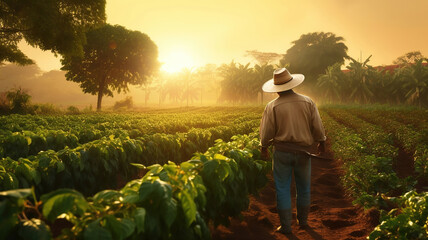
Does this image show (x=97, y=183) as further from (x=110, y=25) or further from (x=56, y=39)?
(x=110, y=25)

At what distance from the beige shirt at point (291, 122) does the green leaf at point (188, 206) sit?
2.45 meters

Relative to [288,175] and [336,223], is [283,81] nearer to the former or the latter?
[288,175]

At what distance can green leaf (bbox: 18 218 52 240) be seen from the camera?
1514mm

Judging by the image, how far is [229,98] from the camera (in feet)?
246

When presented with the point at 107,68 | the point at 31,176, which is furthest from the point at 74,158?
the point at 107,68

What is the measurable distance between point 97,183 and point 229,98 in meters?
69.9

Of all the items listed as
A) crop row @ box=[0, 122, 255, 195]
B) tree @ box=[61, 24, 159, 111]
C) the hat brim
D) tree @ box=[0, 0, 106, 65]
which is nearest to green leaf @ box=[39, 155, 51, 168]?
crop row @ box=[0, 122, 255, 195]

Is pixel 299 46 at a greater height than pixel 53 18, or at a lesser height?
greater

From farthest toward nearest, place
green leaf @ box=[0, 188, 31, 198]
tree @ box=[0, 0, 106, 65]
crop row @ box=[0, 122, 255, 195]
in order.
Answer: tree @ box=[0, 0, 106, 65], crop row @ box=[0, 122, 255, 195], green leaf @ box=[0, 188, 31, 198]

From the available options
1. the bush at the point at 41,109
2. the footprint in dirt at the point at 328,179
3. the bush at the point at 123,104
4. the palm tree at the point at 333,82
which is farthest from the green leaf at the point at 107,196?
the palm tree at the point at 333,82

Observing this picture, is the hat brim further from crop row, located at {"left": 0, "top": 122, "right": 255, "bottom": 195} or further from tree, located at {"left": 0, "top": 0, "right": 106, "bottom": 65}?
tree, located at {"left": 0, "top": 0, "right": 106, "bottom": 65}

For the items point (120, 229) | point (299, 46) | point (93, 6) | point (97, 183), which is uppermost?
point (299, 46)

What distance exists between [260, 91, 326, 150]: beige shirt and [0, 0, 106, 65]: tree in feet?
62.4

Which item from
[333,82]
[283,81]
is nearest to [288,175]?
[283,81]
